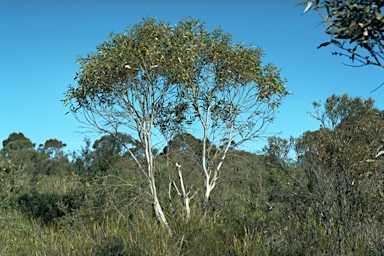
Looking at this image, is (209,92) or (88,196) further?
(88,196)

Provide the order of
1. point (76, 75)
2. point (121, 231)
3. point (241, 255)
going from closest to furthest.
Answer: point (241, 255) < point (121, 231) < point (76, 75)

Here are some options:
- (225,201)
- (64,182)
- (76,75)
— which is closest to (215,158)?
(225,201)

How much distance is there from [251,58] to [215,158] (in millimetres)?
2740

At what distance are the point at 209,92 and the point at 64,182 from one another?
26.8ft

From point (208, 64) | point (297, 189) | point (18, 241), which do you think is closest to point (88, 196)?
point (18, 241)

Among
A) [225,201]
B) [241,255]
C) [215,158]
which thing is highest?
[215,158]

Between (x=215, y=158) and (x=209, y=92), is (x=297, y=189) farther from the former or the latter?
(x=209, y=92)

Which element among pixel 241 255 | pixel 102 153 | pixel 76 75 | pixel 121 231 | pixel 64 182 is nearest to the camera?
pixel 241 255

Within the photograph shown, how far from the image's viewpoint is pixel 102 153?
1941 centimetres

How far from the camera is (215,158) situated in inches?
480

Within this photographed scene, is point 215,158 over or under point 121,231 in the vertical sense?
over

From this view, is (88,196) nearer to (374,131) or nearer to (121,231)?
(121,231)

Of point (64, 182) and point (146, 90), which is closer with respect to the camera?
point (146, 90)

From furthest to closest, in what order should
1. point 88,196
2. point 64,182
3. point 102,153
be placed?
point 102,153 → point 64,182 → point 88,196
